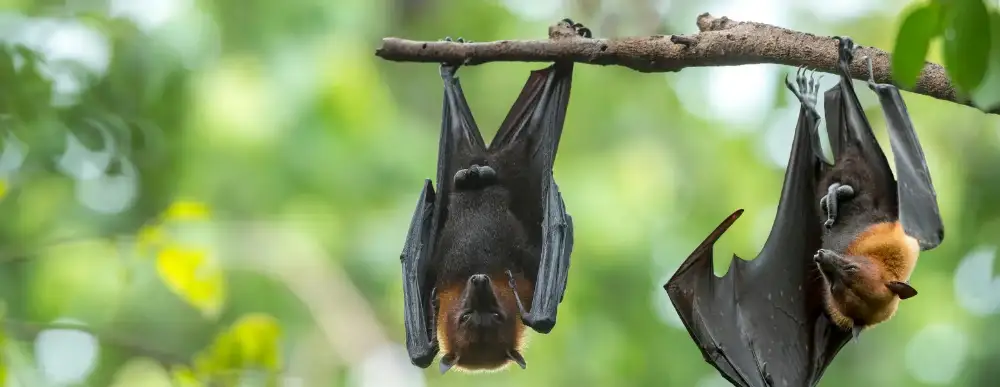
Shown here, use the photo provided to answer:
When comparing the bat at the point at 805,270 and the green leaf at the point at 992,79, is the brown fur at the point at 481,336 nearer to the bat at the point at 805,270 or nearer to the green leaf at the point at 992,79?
the bat at the point at 805,270

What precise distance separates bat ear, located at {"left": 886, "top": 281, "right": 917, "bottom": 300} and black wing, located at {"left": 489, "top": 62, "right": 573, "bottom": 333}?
62.8 inches

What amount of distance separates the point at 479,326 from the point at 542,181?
0.85 metres

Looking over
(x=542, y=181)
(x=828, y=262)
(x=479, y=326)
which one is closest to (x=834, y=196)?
(x=828, y=262)

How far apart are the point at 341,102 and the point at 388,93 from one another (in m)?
1.15

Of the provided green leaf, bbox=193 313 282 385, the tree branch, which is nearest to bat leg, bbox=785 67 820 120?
the tree branch

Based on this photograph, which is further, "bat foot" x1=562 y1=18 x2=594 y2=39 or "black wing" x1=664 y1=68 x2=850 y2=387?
"black wing" x1=664 y1=68 x2=850 y2=387

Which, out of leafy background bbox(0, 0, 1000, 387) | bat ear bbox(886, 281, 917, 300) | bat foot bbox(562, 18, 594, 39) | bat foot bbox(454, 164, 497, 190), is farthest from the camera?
leafy background bbox(0, 0, 1000, 387)

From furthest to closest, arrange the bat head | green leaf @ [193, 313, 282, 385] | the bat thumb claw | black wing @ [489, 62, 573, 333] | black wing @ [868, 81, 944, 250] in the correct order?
green leaf @ [193, 313, 282, 385], the bat head, the bat thumb claw, black wing @ [489, 62, 573, 333], black wing @ [868, 81, 944, 250]

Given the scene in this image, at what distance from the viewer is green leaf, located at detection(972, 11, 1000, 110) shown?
2.19m

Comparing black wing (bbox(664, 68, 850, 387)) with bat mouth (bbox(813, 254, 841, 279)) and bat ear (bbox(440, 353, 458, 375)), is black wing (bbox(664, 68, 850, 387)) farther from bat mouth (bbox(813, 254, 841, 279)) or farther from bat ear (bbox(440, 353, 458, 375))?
bat ear (bbox(440, 353, 458, 375))

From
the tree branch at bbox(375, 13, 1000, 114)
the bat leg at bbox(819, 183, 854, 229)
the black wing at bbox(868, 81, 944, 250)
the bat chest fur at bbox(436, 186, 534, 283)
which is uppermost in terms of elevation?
the tree branch at bbox(375, 13, 1000, 114)

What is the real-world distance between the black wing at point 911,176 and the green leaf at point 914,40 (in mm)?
1912

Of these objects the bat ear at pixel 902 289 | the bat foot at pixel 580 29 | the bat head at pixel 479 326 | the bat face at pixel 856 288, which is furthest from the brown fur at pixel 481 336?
the bat ear at pixel 902 289

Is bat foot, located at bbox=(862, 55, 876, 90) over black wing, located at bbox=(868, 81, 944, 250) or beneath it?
over
